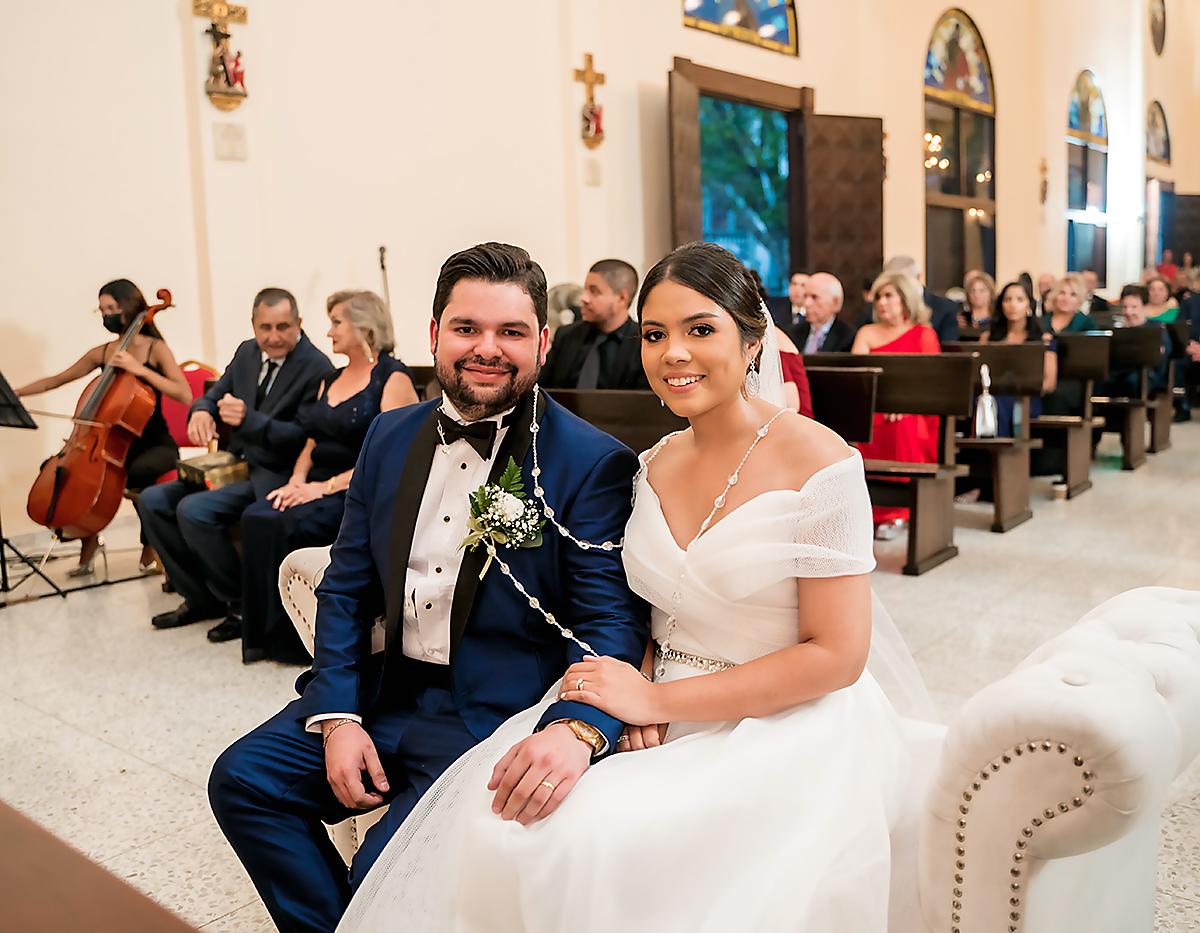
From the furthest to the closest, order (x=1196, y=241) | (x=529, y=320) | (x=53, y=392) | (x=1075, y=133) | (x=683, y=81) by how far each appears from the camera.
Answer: (x=1196, y=241) < (x=1075, y=133) < (x=683, y=81) < (x=53, y=392) < (x=529, y=320)

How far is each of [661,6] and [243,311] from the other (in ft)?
16.9

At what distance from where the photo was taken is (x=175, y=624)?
500 cm

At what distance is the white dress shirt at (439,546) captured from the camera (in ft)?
6.95

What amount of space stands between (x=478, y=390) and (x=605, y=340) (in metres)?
3.86

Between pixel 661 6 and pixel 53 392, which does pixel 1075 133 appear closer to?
pixel 661 6

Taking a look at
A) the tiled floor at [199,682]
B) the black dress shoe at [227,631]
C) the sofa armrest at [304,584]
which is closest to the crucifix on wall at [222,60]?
the tiled floor at [199,682]

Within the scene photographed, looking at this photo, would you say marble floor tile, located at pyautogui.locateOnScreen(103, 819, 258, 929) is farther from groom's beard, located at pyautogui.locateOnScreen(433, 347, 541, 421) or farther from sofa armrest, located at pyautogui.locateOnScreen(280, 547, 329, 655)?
groom's beard, located at pyautogui.locateOnScreen(433, 347, 541, 421)

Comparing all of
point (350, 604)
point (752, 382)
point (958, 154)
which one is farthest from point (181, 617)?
point (958, 154)

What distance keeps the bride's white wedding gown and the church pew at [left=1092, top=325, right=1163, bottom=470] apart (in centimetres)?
775

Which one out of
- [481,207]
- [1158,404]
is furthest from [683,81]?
[1158,404]

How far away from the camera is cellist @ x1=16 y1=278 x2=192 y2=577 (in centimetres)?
568

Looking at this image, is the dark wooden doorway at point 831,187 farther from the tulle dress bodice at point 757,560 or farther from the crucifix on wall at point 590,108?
the tulle dress bodice at point 757,560

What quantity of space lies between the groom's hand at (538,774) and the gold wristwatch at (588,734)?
Result: 0.05 feet

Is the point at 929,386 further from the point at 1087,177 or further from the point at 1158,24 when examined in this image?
the point at 1158,24
